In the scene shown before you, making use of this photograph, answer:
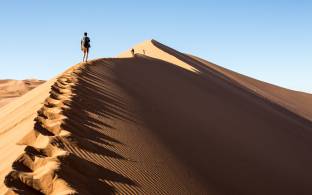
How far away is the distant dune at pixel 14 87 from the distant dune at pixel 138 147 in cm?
1784

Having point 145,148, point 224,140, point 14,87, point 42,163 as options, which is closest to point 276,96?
point 14,87

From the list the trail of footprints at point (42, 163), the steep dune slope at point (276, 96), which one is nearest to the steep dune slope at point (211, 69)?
the steep dune slope at point (276, 96)

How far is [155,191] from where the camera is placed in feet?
14.1

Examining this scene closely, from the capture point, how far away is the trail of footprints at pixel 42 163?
11.7 ft

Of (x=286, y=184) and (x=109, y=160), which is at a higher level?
(x=109, y=160)

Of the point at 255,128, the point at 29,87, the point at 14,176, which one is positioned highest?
the point at 14,176

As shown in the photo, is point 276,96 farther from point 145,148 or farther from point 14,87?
point 145,148

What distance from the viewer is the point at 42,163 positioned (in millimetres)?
4027

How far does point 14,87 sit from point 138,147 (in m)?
27.0

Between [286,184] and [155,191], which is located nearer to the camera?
[155,191]

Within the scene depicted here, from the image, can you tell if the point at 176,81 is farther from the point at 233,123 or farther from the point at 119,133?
the point at 119,133

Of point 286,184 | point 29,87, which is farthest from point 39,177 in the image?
point 29,87

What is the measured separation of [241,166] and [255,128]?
4085 mm

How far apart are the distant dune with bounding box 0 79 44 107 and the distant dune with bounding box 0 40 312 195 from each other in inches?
702
